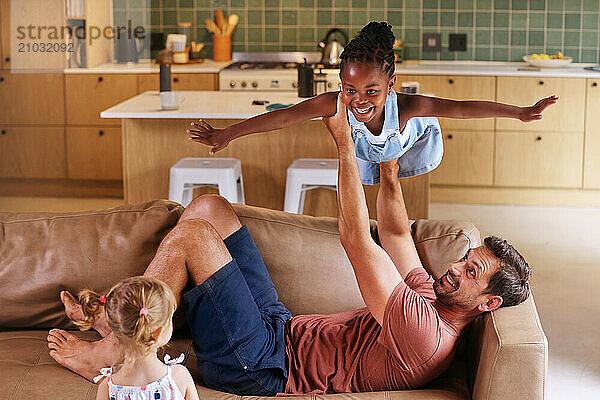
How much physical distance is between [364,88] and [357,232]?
15.4 inches

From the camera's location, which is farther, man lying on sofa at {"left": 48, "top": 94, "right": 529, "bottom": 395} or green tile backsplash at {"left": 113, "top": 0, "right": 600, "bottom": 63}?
green tile backsplash at {"left": 113, "top": 0, "right": 600, "bottom": 63}

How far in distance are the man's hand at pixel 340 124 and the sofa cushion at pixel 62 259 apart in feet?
3.05

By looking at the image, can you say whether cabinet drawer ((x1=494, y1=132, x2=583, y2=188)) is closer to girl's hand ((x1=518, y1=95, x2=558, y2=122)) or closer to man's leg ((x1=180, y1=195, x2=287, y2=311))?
man's leg ((x1=180, y1=195, x2=287, y2=311))

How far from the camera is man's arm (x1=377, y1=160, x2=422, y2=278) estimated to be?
1.99 m

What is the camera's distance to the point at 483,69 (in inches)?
214

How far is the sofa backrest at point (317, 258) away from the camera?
2375 mm

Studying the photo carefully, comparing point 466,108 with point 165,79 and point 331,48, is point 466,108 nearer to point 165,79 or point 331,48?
point 165,79

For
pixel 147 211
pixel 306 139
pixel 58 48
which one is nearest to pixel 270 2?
pixel 58 48

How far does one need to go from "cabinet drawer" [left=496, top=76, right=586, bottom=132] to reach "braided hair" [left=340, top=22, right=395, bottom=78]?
391 centimetres

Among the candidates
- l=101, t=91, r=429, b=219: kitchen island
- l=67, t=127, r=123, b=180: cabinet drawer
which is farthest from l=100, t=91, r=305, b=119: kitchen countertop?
l=67, t=127, r=123, b=180: cabinet drawer

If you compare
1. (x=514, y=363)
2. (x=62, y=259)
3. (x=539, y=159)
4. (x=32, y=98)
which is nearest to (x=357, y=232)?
(x=514, y=363)

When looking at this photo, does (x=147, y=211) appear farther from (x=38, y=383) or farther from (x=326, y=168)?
(x=326, y=168)

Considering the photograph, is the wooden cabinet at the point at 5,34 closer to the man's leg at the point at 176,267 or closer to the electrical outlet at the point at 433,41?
the electrical outlet at the point at 433,41

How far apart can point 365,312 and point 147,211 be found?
75 centimetres
